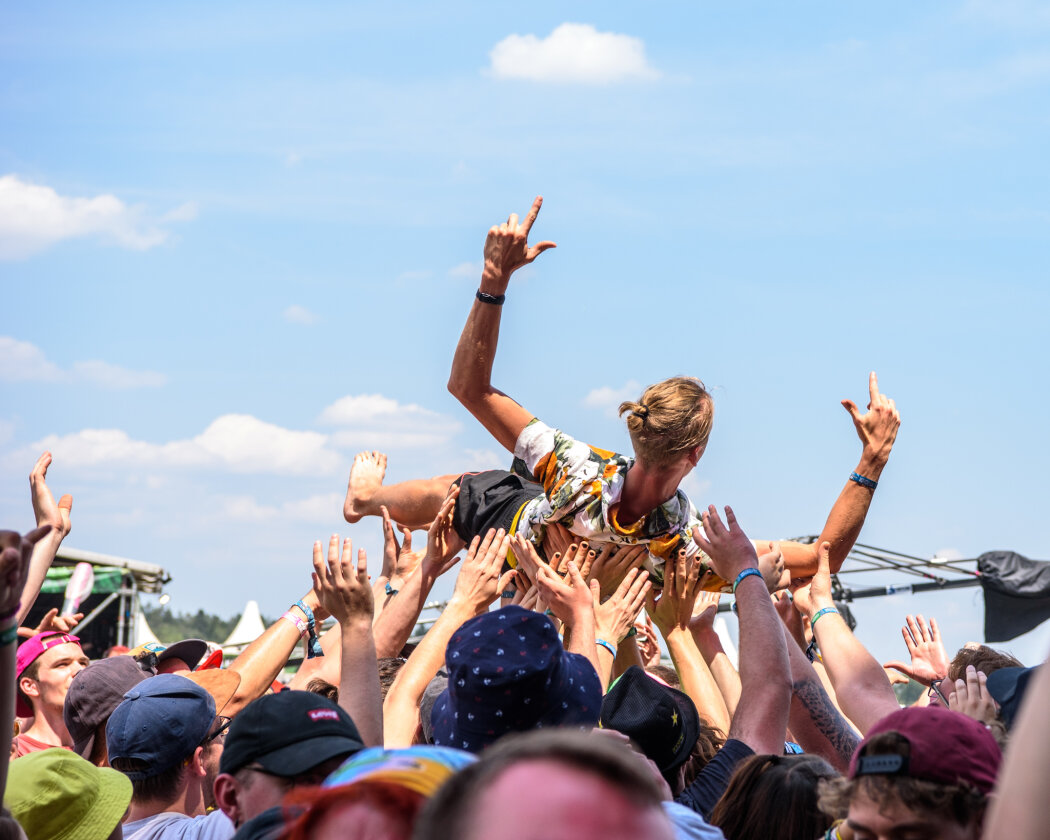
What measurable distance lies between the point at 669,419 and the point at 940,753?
7.35 feet

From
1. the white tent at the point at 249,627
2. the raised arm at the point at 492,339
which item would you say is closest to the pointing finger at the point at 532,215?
the raised arm at the point at 492,339

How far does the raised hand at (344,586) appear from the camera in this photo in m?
2.82

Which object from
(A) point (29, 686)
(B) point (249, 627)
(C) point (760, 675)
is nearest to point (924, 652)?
(C) point (760, 675)

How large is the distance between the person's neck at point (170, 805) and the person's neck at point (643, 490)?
1966mm

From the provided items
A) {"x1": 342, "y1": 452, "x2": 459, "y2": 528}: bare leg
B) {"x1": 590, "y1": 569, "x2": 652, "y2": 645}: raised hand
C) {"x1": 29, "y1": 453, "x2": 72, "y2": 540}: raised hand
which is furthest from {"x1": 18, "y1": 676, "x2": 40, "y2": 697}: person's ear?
{"x1": 590, "y1": 569, "x2": 652, "y2": 645}: raised hand

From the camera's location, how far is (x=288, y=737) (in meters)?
2.04

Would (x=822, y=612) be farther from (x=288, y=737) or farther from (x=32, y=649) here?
(x=32, y=649)

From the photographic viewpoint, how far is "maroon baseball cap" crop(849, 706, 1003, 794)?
182 cm

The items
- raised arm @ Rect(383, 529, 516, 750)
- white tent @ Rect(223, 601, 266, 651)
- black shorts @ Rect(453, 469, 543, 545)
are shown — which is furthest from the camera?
white tent @ Rect(223, 601, 266, 651)

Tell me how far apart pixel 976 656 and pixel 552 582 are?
132 cm

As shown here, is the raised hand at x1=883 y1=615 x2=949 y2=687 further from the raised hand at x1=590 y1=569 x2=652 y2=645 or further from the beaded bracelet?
the beaded bracelet

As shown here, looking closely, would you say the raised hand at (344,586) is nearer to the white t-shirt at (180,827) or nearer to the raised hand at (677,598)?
the white t-shirt at (180,827)

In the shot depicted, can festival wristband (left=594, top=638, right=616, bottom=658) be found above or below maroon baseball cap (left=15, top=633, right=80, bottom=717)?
above

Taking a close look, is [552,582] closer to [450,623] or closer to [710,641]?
[450,623]
